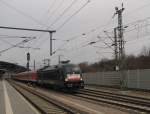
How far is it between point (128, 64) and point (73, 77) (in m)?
55.0

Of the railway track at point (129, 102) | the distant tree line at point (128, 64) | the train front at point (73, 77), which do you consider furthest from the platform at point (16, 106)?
the distant tree line at point (128, 64)

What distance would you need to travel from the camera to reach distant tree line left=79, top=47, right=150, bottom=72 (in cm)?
8281

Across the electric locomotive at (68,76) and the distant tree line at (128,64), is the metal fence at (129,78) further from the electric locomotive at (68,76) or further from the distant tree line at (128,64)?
the distant tree line at (128,64)

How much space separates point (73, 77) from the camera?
121ft

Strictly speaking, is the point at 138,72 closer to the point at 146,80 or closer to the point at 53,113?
the point at 146,80

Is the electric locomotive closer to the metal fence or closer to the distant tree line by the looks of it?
the metal fence

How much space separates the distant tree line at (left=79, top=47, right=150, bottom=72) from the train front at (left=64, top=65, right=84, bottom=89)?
3696cm

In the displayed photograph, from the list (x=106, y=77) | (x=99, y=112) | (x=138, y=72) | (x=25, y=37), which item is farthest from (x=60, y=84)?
(x=99, y=112)

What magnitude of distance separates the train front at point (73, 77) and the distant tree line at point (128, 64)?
3696 cm

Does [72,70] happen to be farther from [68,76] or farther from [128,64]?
[128,64]

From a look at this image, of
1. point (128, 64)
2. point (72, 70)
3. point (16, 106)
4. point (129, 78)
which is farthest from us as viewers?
point (128, 64)

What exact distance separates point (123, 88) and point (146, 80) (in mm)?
3858

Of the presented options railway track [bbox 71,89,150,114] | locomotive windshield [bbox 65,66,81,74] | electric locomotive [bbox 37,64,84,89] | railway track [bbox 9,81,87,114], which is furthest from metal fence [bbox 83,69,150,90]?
railway track [bbox 9,81,87,114]

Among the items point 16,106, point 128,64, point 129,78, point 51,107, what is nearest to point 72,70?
point 129,78
